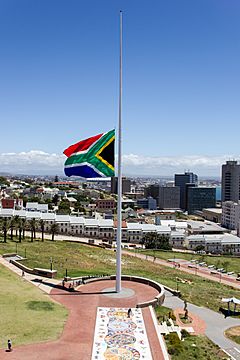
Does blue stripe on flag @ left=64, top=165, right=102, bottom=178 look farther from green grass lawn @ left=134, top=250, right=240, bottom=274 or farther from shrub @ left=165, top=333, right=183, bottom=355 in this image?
green grass lawn @ left=134, top=250, right=240, bottom=274

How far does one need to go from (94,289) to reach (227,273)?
38.1m

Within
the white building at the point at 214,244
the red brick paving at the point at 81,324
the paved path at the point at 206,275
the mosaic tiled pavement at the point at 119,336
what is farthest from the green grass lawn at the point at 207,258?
the mosaic tiled pavement at the point at 119,336

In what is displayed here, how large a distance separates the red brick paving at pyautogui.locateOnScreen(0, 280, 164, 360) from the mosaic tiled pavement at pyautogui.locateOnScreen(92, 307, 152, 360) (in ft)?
1.46

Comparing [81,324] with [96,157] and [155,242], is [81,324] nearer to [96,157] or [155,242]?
[96,157]

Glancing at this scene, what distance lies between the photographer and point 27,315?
30.5 metres

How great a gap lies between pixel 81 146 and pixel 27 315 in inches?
585

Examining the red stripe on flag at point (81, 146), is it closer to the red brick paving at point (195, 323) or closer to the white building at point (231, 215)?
the red brick paving at point (195, 323)

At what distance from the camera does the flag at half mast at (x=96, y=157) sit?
35469mm

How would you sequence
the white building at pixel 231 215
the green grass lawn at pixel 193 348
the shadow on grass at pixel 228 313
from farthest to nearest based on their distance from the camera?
the white building at pixel 231 215 → the shadow on grass at pixel 228 313 → the green grass lawn at pixel 193 348

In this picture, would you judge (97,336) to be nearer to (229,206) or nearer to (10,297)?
(10,297)

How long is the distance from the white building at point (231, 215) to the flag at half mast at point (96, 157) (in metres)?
124

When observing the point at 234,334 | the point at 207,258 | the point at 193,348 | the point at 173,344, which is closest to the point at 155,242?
the point at 207,258

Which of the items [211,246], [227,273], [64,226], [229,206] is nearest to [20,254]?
[227,273]

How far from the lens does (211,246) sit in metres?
104
